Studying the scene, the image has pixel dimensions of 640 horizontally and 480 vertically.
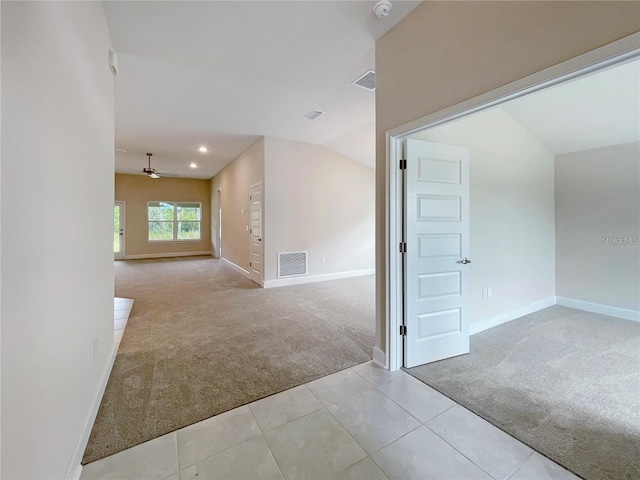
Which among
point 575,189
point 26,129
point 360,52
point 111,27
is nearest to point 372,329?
point 360,52

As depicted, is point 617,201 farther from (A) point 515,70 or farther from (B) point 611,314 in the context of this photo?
(A) point 515,70

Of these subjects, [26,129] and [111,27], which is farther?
[111,27]

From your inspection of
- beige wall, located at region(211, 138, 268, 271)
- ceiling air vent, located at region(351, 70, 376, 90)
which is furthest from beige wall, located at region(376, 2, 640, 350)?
beige wall, located at region(211, 138, 268, 271)

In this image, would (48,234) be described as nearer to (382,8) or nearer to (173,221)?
(382,8)

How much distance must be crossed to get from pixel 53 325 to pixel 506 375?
3068mm

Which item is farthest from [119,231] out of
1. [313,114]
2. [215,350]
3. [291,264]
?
[215,350]

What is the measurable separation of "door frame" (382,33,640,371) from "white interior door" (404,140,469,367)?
75 millimetres

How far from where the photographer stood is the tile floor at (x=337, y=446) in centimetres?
137

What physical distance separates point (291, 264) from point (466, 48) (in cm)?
447

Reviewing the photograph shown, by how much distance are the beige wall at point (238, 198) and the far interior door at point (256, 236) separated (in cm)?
24

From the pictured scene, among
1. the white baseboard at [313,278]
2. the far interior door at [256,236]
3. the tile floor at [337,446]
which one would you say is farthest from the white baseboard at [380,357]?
the far interior door at [256,236]

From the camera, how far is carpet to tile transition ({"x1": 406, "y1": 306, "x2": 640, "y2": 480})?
153 centimetres

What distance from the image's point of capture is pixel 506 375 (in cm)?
227

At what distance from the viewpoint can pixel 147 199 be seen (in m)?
9.38
